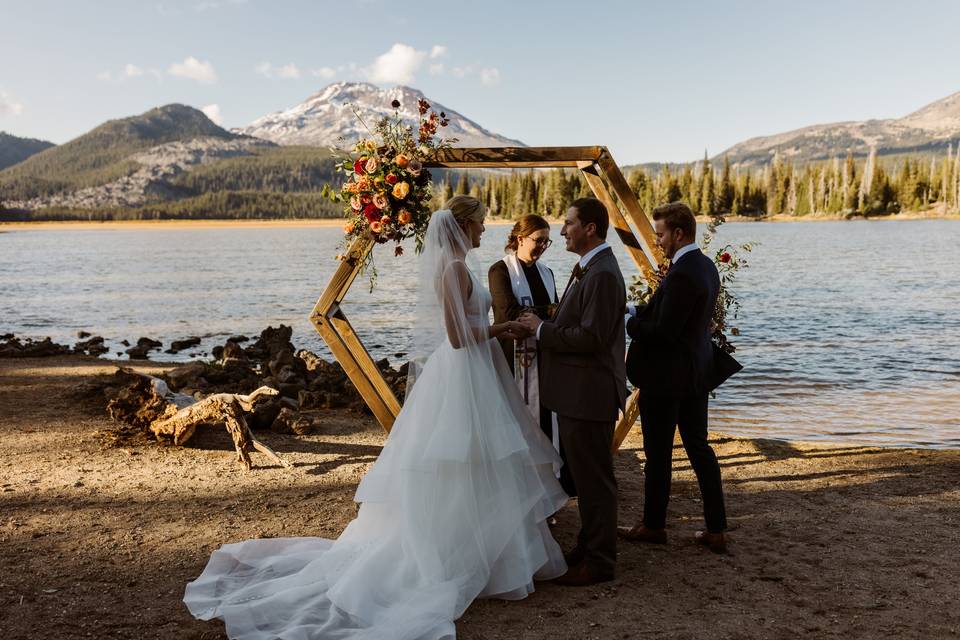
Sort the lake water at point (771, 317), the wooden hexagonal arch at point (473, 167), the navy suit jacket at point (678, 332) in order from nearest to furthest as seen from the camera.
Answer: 1. the navy suit jacket at point (678, 332)
2. the wooden hexagonal arch at point (473, 167)
3. the lake water at point (771, 317)

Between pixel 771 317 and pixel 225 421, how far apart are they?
22.6 meters

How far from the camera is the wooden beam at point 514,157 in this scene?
734 cm

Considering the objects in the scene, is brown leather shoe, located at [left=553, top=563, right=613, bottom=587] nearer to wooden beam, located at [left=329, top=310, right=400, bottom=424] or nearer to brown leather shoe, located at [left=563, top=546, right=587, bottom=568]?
brown leather shoe, located at [left=563, top=546, right=587, bottom=568]

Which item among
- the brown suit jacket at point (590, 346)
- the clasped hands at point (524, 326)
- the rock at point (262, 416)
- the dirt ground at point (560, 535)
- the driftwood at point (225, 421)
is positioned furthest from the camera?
the rock at point (262, 416)

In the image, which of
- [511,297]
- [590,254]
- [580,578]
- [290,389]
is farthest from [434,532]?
[290,389]

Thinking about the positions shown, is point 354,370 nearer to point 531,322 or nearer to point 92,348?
point 531,322

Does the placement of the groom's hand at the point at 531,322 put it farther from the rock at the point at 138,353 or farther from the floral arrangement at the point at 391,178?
the rock at the point at 138,353

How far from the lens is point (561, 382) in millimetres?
5105

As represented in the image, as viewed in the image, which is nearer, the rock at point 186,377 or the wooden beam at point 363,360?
the wooden beam at point 363,360

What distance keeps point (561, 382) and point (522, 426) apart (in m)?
0.54

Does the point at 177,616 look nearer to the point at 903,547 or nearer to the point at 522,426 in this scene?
the point at 522,426

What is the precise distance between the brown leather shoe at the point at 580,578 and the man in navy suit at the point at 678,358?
1069mm

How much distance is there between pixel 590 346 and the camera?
4898 mm

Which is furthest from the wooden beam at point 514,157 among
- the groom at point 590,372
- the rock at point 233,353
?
the rock at point 233,353
